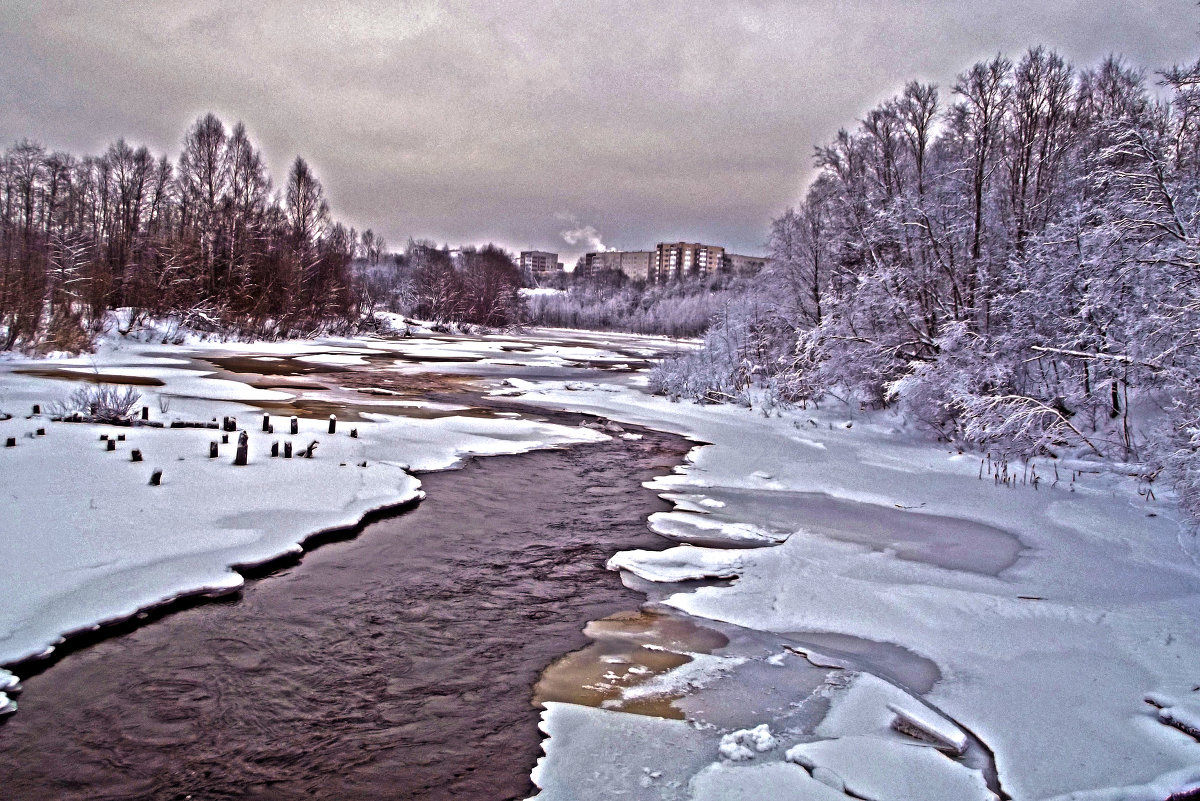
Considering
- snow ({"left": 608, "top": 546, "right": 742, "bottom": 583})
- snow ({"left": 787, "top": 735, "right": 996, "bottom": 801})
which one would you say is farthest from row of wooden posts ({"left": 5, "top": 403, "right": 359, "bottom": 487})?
snow ({"left": 787, "top": 735, "right": 996, "bottom": 801})

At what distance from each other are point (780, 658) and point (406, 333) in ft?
174

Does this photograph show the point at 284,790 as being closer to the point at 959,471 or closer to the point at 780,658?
the point at 780,658

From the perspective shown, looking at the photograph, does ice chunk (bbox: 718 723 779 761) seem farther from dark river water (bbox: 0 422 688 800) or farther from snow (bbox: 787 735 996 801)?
dark river water (bbox: 0 422 688 800)

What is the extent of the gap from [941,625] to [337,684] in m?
4.95

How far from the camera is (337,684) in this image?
4652 mm

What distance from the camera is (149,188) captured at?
161 feet

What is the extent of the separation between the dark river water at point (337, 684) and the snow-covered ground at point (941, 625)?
0.61 metres

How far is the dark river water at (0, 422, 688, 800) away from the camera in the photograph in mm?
3703

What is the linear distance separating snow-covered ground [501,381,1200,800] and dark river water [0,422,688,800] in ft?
1.99

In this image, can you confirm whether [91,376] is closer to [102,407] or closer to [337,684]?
[102,407]

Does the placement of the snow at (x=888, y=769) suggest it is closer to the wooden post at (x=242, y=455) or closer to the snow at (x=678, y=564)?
the snow at (x=678, y=564)

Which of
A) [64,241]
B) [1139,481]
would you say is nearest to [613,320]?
[64,241]

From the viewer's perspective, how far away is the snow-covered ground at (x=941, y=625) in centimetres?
383

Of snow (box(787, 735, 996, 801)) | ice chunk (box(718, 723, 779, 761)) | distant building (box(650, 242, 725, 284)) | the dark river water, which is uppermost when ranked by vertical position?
distant building (box(650, 242, 725, 284))
